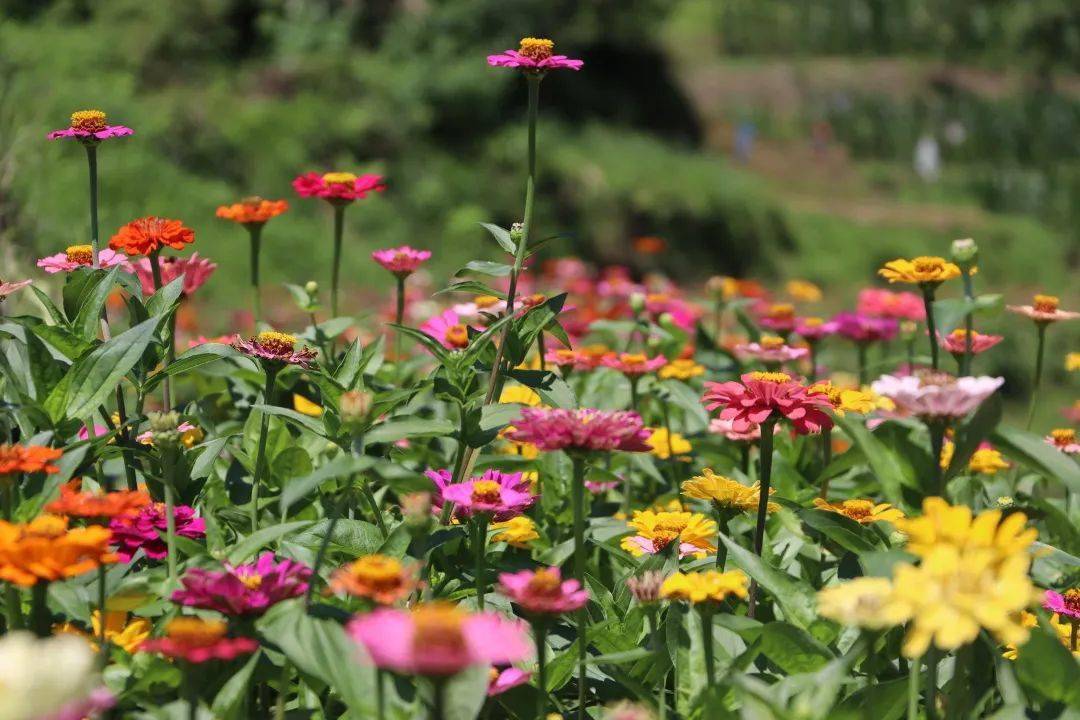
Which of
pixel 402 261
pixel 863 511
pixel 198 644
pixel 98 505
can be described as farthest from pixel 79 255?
pixel 863 511

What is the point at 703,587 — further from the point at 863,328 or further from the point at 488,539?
the point at 863,328

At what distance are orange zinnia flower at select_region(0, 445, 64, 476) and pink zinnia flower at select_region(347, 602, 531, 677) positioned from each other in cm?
39

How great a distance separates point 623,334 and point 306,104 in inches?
193

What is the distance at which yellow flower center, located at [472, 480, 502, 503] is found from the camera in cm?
109

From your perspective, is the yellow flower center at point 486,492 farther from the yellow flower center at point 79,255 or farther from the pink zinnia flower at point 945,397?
the yellow flower center at point 79,255

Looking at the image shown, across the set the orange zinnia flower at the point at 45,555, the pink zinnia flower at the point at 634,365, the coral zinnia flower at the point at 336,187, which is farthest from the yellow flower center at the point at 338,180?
the orange zinnia flower at the point at 45,555

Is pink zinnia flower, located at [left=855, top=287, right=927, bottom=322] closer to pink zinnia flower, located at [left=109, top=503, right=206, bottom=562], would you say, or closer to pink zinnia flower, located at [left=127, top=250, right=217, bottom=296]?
pink zinnia flower, located at [left=127, top=250, right=217, bottom=296]

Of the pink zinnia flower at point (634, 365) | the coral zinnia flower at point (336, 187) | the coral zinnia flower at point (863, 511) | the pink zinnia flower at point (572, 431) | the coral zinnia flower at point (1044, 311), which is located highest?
the coral zinnia flower at point (336, 187)

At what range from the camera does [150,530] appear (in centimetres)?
107

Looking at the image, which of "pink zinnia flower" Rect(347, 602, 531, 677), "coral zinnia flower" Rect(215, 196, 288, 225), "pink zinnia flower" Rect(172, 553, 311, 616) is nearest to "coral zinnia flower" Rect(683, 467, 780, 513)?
"pink zinnia flower" Rect(172, 553, 311, 616)

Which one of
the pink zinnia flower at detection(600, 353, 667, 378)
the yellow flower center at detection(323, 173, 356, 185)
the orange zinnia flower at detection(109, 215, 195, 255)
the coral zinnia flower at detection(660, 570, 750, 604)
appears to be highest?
the yellow flower center at detection(323, 173, 356, 185)

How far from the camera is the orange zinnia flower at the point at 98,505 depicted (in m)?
0.91

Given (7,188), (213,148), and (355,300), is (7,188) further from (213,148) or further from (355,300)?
(213,148)

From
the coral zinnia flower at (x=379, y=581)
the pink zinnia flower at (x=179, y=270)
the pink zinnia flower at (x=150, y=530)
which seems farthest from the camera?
the pink zinnia flower at (x=179, y=270)
